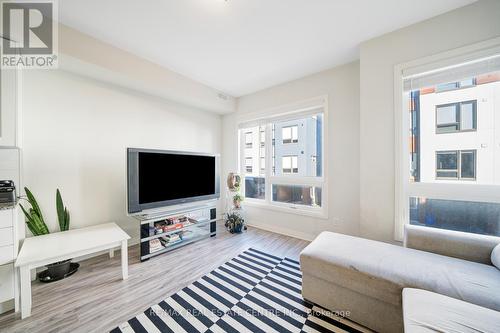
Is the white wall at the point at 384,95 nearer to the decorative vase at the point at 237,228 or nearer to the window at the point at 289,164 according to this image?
the window at the point at 289,164

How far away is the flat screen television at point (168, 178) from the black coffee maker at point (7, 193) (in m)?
0.84

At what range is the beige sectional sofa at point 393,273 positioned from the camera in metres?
1.12

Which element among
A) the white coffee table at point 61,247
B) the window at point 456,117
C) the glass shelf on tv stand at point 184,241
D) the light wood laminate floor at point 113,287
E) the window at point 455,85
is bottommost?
the light wood laminate floor at point 113,287

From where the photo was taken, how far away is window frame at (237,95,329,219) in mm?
2744

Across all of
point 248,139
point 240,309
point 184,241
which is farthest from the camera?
point 248,139

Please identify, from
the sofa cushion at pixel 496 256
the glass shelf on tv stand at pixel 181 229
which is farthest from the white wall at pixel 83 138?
the sofa cushion at pixel 496 256

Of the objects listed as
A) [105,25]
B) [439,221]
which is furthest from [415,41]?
[105,25]

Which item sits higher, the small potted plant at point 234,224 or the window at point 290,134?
the window at point 290,134

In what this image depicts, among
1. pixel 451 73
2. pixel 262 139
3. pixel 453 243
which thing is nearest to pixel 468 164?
pixel 453 243

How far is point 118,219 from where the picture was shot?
2553 mm

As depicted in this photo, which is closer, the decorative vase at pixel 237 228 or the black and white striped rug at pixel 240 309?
the black and white striped rug at pixel 240 309

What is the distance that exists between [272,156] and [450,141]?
2.25 meters

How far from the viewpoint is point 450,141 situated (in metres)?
1.78

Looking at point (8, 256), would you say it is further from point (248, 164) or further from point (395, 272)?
point (248, 164)
